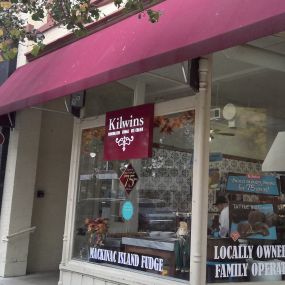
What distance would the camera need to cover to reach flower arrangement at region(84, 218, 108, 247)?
722 centimetres

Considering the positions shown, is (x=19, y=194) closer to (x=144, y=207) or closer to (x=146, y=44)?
(x=144, y=207)

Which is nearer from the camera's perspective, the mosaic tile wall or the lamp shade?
the mosaic tile wall

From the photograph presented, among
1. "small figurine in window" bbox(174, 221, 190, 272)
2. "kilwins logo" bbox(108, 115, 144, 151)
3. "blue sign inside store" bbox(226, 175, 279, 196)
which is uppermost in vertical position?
"kilwins logo" bbox(108, 115, 144, 151)

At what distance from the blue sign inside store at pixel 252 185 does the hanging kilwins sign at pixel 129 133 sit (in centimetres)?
117

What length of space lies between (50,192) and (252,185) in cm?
503

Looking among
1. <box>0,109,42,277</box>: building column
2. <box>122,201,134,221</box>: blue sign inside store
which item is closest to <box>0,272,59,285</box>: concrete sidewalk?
<box>0,109,42,277</box>: building column

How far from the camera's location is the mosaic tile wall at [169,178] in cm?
603

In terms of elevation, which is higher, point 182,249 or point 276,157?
point 276,157

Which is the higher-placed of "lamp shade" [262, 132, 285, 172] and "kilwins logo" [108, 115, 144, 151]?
"kilwins logo" [108, 115, 144, 151]

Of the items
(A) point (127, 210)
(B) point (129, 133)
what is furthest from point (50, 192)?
(B) point (129, 133)

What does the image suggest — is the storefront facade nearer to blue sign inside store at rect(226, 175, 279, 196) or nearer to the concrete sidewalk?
blue sign inside store at rect(226, 175, 279, 196)

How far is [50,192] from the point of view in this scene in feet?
32.7

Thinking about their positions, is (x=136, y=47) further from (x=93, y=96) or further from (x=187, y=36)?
(x=93, y=96)

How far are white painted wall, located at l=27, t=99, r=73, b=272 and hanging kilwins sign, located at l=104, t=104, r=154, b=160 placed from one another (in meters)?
2.86
